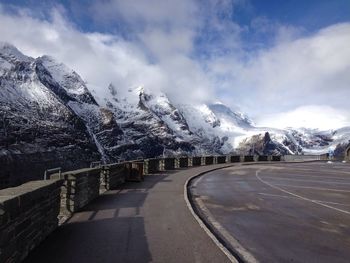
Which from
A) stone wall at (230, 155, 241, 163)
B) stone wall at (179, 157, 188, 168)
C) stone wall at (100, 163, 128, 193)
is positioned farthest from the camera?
stone wall at (230, 155, 241, 163)

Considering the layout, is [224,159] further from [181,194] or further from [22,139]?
[22,139]

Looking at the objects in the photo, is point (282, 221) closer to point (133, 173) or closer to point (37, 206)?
point (37, 206)

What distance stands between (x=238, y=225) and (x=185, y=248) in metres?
3.32

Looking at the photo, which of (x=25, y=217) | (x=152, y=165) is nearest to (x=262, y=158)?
(x=152, y=165)

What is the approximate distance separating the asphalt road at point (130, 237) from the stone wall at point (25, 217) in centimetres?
30

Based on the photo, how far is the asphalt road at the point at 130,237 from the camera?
354 inches

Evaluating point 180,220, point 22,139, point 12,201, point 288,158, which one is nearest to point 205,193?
point 180,220

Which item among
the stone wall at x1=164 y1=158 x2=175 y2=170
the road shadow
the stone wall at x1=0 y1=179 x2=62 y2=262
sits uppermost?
the stone wall at x1=164 y1=158 x2=175 y2=170

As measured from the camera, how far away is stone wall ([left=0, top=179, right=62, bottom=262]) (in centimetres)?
759

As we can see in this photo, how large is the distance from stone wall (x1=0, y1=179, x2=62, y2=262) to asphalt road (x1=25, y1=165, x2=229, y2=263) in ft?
0.98

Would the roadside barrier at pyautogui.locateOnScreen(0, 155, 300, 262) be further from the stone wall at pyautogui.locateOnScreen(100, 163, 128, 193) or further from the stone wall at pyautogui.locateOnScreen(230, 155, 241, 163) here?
the stone wall at pyautogui.locateOnScreen(230, 155, 241, 163)

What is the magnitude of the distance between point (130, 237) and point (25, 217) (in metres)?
2.80

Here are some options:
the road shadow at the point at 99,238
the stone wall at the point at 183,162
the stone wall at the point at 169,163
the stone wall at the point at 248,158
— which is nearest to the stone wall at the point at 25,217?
the road shadow at the point at 99,238

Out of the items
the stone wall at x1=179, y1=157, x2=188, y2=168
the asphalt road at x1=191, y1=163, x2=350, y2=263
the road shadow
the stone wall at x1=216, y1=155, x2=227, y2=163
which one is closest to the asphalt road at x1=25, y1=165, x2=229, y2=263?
the road shadow
